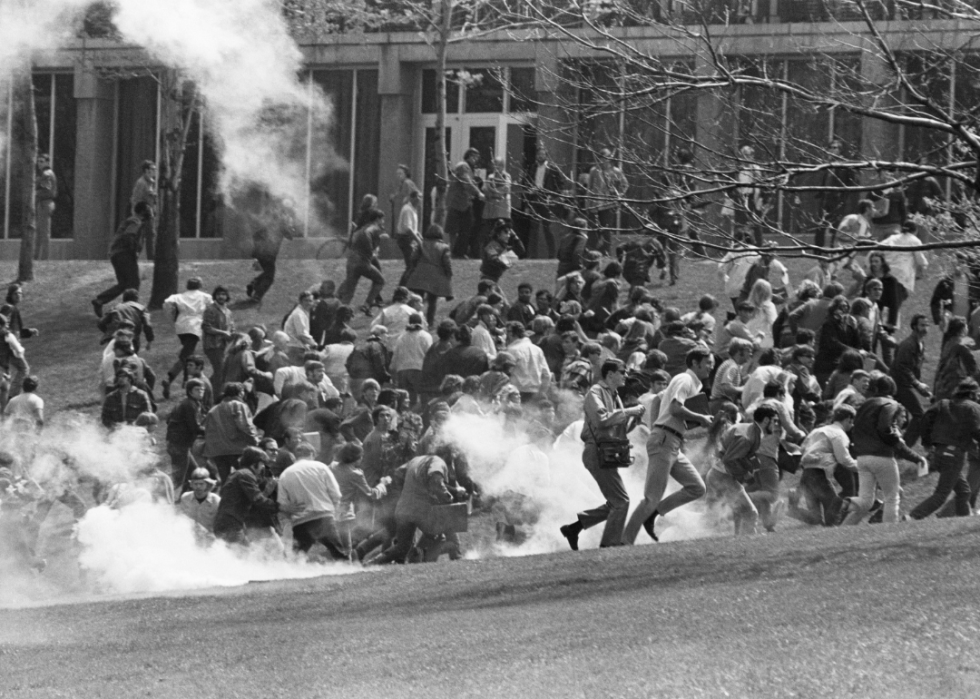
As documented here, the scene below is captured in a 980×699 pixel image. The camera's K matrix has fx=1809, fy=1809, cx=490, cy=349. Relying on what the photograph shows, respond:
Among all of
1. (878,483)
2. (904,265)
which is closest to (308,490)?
(878,483)

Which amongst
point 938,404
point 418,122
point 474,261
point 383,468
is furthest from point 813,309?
→ point 418,122

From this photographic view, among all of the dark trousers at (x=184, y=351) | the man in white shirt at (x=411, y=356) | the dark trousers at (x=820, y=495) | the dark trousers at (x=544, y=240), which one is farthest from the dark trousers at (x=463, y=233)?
the dark trousers at (x=820, y=495)

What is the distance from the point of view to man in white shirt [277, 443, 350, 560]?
51.6 feet

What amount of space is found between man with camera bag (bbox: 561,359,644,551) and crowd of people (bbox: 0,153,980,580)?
0.02 meters

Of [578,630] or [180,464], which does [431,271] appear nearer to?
[180,464]

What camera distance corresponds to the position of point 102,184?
1459 inches

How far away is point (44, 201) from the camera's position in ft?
107

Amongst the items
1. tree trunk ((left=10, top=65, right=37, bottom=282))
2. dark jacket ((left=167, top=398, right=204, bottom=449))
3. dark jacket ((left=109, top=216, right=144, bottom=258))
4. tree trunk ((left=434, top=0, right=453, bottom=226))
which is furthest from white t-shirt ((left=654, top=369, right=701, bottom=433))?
tree trunk ((left=10, top=65, right=37, bottom=282))

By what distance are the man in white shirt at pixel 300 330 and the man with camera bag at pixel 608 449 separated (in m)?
5.24

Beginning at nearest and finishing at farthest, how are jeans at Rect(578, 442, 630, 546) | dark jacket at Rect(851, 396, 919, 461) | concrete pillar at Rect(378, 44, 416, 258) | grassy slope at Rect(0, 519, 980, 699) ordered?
grassy slope at Rect(0, 519, 980, 699) < jeans at Rect(578, 442, 630, 546) < dark jacket at Rect(851, 396, 919, 461) < concrete pillar at Rect(378, 44, 416, 258)

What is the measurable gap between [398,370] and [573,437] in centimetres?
312

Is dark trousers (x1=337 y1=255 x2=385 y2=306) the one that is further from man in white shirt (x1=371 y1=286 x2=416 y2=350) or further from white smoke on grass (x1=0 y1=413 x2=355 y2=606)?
white smoke on grass (x1=0 y1=413 x2=355 y2=606)

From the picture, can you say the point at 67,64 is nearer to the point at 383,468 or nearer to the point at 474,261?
the point at 474,261

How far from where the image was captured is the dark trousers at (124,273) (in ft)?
80.6
